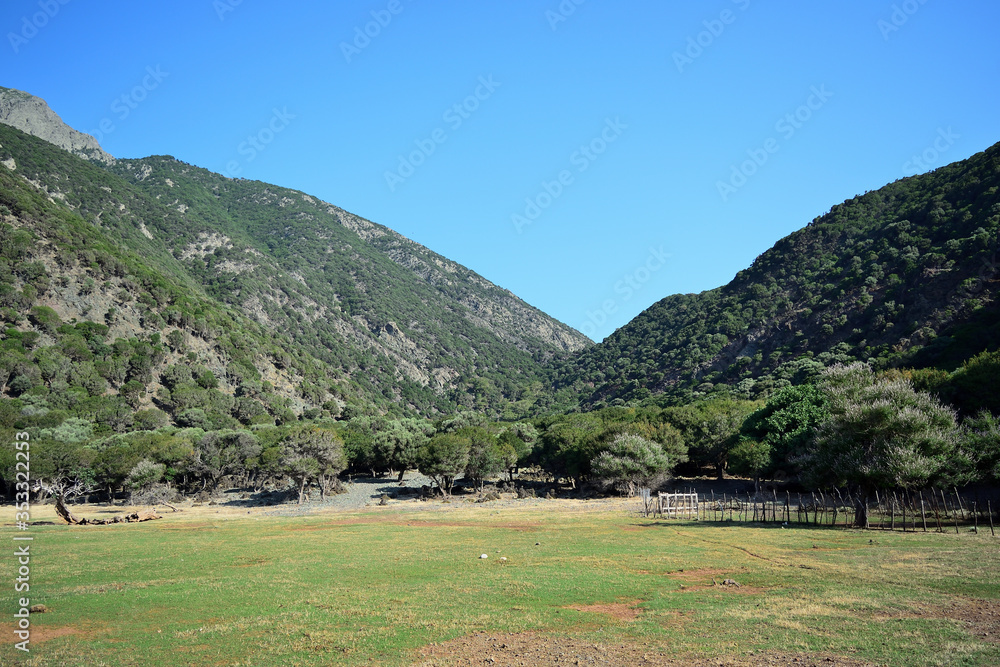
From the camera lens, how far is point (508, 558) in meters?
24.2

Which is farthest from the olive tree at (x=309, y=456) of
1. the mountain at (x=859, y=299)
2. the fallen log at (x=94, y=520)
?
the mountain at (x=859, y=299)

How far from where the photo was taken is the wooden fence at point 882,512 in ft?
101

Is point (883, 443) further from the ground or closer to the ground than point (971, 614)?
further from the ground

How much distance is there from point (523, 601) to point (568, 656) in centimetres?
472

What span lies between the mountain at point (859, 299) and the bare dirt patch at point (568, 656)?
7719 centimetres

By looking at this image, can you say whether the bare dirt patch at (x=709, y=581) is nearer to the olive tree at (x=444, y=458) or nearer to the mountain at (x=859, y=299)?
the olive tree at (x=444, y=458)

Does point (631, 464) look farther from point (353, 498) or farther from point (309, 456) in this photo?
point (309, 456)

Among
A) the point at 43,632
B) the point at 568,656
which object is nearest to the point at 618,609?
the point at 568,656

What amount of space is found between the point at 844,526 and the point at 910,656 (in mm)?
26489

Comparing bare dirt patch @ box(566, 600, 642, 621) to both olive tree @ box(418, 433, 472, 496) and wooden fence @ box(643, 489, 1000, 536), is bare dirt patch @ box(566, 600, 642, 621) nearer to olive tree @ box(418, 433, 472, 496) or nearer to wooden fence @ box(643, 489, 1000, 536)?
wooden fence @ box(643, 489, 1000, 536)

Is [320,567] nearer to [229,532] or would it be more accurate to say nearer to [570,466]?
[229,532]

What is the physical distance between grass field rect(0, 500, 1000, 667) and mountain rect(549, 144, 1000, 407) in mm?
66042

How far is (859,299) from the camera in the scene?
114000 mm

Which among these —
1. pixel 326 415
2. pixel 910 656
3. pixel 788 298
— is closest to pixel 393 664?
pixel 910 656
